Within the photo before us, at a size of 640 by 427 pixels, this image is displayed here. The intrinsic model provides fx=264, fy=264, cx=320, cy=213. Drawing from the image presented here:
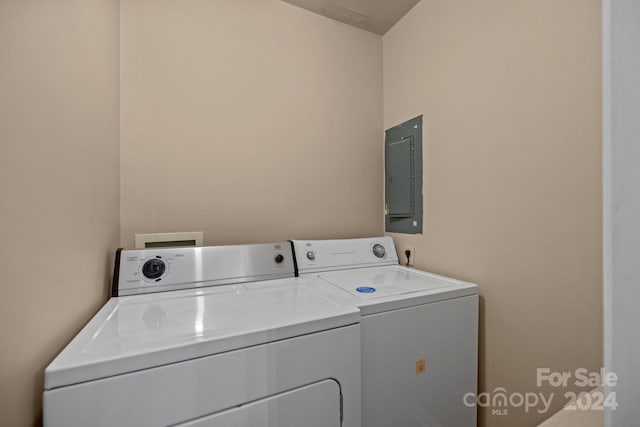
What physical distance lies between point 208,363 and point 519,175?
127cm

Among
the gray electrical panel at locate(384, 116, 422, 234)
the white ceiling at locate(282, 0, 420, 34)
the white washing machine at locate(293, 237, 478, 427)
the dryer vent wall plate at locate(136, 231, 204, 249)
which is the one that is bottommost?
Result: the white washing machine at locate(293, 237, 478, 427)

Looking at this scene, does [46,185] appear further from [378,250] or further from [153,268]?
[378,250]

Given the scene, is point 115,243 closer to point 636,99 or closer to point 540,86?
point 636,99

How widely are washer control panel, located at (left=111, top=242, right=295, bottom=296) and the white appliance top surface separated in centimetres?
25

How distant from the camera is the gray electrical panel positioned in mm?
1569

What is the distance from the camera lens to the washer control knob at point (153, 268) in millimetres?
1098

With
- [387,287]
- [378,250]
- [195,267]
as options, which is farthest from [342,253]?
[195,267]

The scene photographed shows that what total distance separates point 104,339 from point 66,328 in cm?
20

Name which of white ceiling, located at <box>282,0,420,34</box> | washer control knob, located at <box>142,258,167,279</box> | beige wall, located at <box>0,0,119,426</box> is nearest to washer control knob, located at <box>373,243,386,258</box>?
washer control knob, located at <box>142,258,167,279</box>

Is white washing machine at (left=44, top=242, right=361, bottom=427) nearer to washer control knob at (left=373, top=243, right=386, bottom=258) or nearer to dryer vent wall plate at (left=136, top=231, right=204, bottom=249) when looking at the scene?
dryer vent wall plate at (left=136, top=231, right=204, bottom=249)

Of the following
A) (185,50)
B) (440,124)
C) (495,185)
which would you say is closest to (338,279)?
(495,185)

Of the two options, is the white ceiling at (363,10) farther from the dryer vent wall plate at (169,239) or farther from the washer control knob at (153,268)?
the washer control knob at (153,268)

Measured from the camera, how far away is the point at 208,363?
2.16ft

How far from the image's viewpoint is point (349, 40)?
1.79 meters
